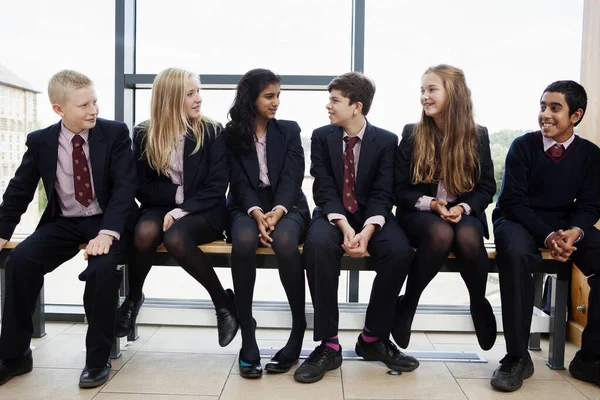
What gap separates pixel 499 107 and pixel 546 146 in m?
0.60

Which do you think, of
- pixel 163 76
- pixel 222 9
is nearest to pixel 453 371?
pixel 163 76

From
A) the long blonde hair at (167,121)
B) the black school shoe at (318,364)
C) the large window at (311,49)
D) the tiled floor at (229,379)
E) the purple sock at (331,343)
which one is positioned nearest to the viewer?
the tiled floor at (229,379)

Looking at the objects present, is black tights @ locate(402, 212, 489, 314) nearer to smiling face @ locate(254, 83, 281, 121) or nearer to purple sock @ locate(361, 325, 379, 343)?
purple sock @ locate(361, 325, 379, 343)

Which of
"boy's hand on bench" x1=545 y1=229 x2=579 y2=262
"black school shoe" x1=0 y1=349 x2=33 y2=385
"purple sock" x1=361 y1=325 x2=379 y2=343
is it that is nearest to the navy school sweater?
"boy's hand on bench" x1=545 y1=229 x2=579 y2=262

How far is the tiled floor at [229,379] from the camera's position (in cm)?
206

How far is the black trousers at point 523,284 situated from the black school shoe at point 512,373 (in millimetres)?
32

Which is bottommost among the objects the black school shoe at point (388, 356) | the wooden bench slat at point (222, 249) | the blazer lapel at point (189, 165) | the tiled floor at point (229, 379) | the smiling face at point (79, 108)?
the tiled floor at point (229, 379)

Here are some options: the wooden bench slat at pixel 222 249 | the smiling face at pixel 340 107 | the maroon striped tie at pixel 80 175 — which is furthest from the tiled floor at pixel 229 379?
the smiling face at pixel 340 107

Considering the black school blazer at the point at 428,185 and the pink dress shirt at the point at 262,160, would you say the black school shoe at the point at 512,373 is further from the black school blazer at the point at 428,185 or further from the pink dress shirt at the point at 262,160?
the pink dress shirt at the point at 262,160

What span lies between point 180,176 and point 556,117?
1.64 m

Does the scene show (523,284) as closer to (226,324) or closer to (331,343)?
(331,343)

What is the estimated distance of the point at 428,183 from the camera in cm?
246

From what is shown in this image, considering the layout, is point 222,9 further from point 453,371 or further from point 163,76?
point 453,371

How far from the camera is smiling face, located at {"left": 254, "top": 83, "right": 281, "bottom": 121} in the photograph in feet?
8.32
